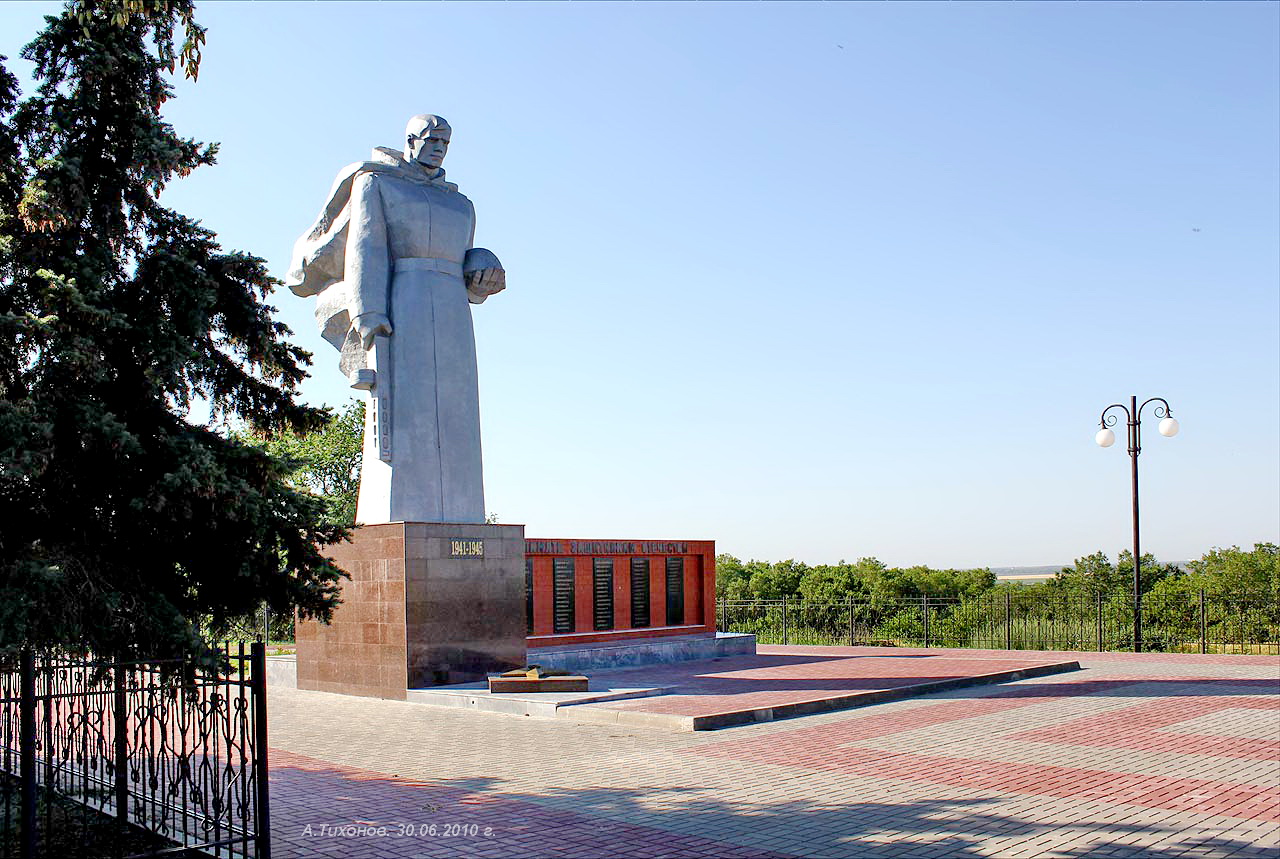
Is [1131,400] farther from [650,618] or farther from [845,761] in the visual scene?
[845,761]

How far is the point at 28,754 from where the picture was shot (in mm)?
6188

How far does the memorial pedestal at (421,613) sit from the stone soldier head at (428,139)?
530cm

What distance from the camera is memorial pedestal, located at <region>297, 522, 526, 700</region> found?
15.0m

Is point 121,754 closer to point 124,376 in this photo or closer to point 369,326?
point 124,376

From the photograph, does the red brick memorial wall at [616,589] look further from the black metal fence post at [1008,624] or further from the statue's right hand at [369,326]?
the black metal fence post at [1008,624]

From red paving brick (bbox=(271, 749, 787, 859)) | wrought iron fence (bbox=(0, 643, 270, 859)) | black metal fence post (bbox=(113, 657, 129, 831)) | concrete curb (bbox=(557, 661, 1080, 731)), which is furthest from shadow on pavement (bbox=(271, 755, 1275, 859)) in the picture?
concrete curb (bbox=(557, 661, 1080, 731))

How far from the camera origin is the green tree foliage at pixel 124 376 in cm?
686

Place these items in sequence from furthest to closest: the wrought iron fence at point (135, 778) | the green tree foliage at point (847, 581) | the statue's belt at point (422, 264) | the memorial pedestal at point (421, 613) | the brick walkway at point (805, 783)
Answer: the green tree foliage at point (847, 581) → the statue's belt at point (422, 264) → the memorial pedestal at point (421, 613) → the brick walkway at point (805, 783) → the wrought iron fence at point (135, 778)

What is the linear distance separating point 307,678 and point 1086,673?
1197 cm

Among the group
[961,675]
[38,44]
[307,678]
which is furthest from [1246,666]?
[38,44]

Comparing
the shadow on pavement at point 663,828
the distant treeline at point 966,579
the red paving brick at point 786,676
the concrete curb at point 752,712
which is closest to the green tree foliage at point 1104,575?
the distant treeline at point 966,579

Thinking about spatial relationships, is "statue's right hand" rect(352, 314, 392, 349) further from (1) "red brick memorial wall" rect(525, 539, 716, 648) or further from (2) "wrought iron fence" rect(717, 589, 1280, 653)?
(2) "wrought iron fence" rect(717, 589, 1280, 653)

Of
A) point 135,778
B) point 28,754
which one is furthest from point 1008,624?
point 28,754

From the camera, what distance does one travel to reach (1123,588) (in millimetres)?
32438
